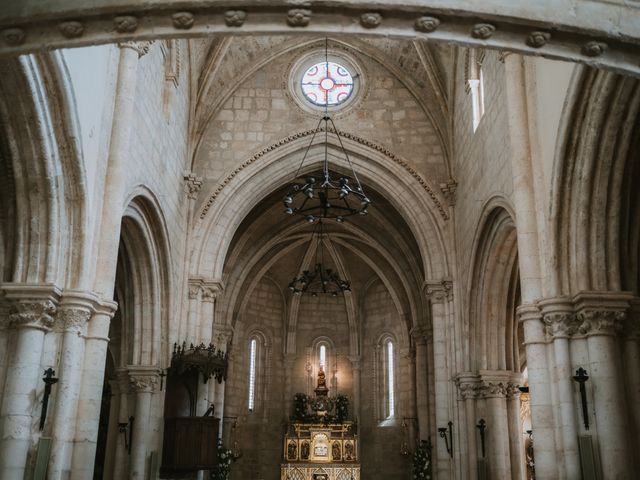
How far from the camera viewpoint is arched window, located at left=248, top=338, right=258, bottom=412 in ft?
95.1

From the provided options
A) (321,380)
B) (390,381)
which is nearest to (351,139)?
(321,380)

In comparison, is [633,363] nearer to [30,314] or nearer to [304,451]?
[30,314]

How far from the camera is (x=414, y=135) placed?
21.7 meters

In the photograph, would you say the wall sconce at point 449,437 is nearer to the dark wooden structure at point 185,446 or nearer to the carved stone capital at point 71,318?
the dark wooden structure at point 185,446

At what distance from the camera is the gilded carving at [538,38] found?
6.50m

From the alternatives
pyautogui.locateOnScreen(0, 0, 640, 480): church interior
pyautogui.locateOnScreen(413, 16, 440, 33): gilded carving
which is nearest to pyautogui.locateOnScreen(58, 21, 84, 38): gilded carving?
pyautogui.locateOnScreen(0, 0, 640, 480): church interior

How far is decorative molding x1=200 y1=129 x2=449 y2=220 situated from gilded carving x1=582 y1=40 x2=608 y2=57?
14.3 meters

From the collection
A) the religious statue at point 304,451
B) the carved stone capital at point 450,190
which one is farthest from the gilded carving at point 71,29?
the religious statue at point 304,451

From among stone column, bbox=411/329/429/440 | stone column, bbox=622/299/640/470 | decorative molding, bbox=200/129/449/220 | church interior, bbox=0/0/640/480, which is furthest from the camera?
stone column, bbox=411/329/429/440

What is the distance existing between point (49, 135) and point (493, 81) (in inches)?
370

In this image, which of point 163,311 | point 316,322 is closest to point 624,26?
point 163,311

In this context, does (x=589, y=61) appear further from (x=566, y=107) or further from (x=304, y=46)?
(x=304, y=46)

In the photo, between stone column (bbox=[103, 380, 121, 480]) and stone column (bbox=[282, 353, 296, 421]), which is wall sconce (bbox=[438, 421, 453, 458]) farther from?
stone column (bbox=[282, 353, 296, 421])

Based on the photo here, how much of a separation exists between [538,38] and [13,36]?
4456mm
